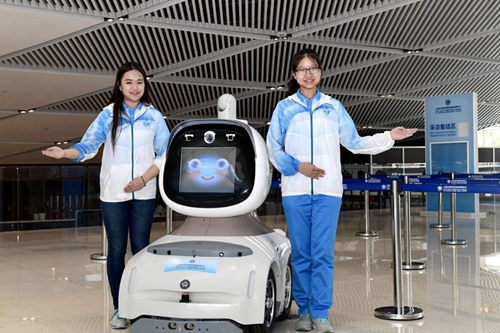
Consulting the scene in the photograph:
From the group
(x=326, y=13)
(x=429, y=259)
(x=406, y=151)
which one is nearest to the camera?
(x=429, y=259)

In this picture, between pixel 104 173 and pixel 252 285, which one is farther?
pixel 104 173

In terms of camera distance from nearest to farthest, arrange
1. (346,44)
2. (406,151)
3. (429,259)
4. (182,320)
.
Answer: (182,320) < (429,259) < (346,44) < (406,151)

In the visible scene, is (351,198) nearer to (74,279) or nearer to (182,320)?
(74,279)

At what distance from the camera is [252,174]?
419 cm

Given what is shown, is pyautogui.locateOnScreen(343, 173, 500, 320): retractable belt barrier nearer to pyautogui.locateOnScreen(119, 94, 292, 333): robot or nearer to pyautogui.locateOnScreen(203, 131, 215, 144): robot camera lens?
pyautogui.locateOnScreen(119, 94, 292, 333): robot

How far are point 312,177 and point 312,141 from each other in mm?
255

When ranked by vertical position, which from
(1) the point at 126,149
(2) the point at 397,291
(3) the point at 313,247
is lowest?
(2) the point at 397,291

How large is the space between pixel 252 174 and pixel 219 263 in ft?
2.15

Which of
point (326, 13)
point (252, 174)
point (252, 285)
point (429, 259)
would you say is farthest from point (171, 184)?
point (326, 13)

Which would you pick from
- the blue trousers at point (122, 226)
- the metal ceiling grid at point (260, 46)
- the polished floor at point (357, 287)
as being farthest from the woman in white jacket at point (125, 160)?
the metal ceiling grid at point (260, 46)

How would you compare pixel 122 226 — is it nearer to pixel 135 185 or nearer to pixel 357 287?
pixel 135 185

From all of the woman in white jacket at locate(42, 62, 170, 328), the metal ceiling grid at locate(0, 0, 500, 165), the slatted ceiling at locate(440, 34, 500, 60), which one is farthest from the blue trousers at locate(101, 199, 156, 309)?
the slatted ceiling at locate(440, 34, 500, 60)

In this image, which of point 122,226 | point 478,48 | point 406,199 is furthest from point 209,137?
point 478,48

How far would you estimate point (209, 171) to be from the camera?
4188 mm
